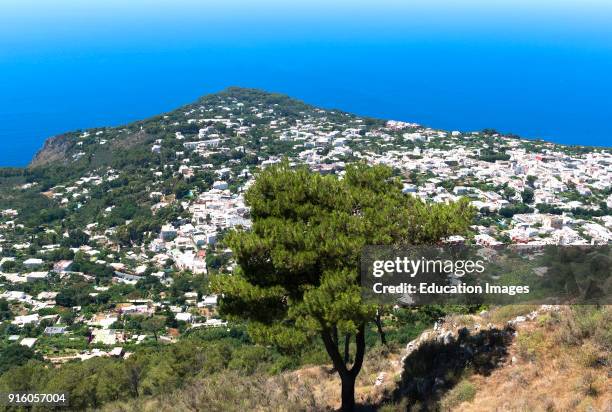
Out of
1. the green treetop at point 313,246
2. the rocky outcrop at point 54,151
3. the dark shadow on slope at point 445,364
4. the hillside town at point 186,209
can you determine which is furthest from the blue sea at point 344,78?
the green treetop at point 313,246

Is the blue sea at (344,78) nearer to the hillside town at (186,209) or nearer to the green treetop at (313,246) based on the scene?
the hillside town at (186,209)

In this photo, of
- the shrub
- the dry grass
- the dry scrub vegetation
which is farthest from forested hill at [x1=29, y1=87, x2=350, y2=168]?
the shrub

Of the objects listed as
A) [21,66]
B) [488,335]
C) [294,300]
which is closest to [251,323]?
[294,300]

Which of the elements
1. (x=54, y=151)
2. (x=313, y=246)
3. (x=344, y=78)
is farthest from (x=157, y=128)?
(x=344, y=78)

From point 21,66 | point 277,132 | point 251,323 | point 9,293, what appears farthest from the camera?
point 21,66

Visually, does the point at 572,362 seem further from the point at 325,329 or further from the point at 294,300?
the point at 294,300

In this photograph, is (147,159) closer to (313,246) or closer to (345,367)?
(345,367)
